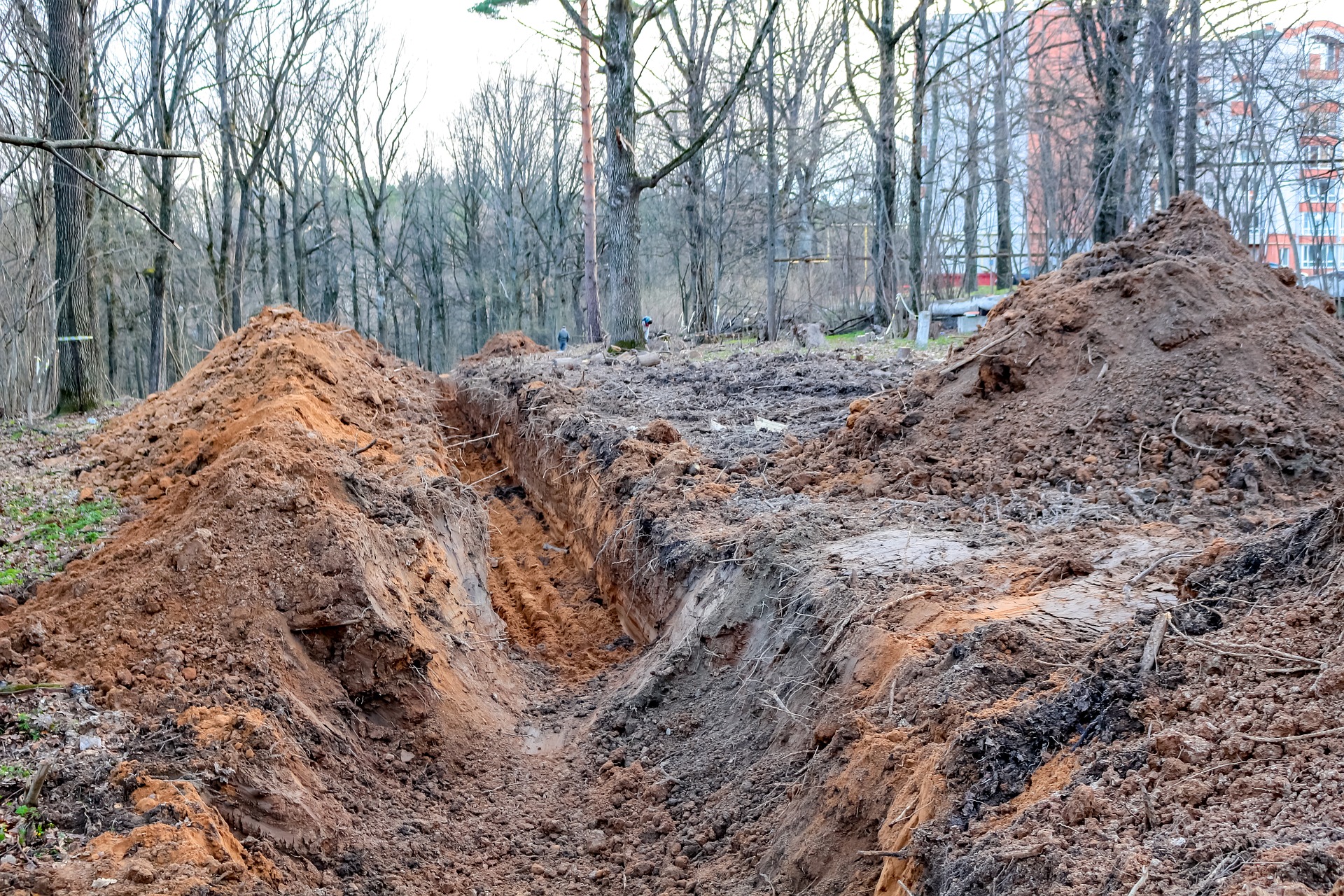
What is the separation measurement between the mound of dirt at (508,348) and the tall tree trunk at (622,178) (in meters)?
1.61

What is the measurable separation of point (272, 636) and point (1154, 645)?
4.08 metres

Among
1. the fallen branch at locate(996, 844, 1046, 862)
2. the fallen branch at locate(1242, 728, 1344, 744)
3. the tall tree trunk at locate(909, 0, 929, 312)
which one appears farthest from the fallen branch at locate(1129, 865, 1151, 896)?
the tall tree trunk at locate(909, 0, 929, 312)

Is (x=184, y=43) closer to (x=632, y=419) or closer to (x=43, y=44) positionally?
(x=43, y=44)

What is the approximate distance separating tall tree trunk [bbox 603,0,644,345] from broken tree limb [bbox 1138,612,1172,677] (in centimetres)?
1403

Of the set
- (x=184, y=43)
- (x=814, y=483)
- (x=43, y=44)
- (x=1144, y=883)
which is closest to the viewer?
(x=1144, y=883)

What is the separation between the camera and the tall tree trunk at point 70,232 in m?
11.8

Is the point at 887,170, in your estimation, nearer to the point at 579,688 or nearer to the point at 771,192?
the point at 771,192

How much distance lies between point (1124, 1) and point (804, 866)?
42.7 feet

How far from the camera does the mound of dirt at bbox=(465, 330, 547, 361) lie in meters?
16.5

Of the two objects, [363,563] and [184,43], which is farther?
[184,43]

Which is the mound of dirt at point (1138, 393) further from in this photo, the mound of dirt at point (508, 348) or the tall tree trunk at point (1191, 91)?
the mound of dirt at point (508, 348)

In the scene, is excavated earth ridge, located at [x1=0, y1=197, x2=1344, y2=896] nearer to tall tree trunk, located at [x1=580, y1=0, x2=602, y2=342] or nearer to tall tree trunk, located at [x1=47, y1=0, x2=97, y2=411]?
tall tree trunk, located at [x1=47, y1=0, x2=97, y2=411]

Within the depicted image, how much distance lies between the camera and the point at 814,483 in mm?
6586

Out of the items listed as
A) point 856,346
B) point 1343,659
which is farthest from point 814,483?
point 856,346
